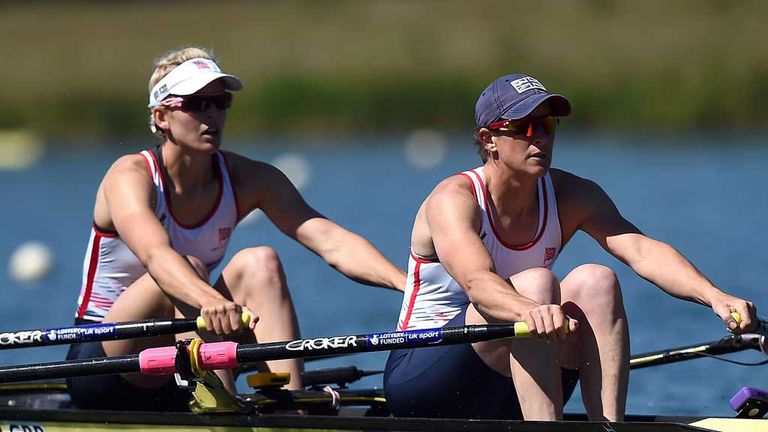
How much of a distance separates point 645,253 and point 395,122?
23.8 m

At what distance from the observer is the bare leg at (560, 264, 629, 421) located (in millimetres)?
4984

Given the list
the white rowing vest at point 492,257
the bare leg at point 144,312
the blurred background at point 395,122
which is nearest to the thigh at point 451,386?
the white rowing vest at point 492,257

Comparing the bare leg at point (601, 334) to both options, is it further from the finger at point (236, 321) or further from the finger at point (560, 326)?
the finger at point (236, 321)

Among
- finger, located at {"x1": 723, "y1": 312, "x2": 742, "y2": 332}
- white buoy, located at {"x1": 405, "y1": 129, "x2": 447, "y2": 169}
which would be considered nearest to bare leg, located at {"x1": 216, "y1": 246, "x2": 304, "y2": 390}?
finger, located at {"x1": 723, "y1": 312, "x2": 742, "y2": 332}

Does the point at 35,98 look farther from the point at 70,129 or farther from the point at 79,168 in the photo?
the point at 79,168

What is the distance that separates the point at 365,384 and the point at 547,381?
3482 millimetres

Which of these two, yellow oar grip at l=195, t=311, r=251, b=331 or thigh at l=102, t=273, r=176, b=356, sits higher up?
thigh at l=102, t=273, r=176, b=356

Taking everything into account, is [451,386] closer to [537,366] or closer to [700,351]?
[537,366]

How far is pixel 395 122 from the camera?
2908cm

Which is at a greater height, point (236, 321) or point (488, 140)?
point (488, 140)

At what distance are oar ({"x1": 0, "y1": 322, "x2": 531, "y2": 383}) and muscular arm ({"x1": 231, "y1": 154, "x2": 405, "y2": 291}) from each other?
3.07 ft

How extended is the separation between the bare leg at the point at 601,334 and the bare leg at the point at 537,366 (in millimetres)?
129

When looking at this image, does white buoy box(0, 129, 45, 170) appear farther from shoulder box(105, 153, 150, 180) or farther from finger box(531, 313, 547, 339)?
finger box(531, 313, 547, 339)

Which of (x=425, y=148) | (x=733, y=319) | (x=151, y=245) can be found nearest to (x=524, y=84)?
(x=733, y=319)
